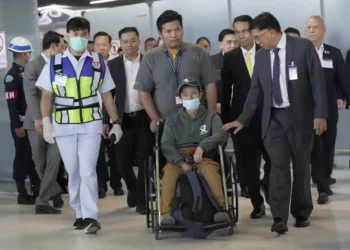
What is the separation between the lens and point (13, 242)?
23.7 ft

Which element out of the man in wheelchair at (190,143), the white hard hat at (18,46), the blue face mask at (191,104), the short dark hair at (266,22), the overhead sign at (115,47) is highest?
the short dark hair at (266,22)

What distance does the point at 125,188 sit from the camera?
10781mm

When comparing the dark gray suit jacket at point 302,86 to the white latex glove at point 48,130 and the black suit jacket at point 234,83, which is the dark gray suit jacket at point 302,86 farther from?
the white latex glove at point 48,130

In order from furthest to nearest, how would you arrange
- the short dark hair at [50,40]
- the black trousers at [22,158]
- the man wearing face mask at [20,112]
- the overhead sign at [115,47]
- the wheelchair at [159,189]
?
the overhead sign at [115,47] → the black trousers at [22,158] → the man wearing face mask at [20,112] → the short dark hair at [50,40] → the wheelchair at [159,189]

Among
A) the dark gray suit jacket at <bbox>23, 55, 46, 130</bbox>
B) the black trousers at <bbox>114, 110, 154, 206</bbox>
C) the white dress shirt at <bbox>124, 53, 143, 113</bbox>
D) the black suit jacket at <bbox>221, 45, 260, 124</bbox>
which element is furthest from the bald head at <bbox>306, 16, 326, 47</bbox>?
the dark gray suit jacket at <bbox>23, 55, 46, 130</bbox>

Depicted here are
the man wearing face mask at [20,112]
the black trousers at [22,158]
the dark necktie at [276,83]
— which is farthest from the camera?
the black trousers at [22,158]

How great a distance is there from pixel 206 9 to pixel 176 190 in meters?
6.98

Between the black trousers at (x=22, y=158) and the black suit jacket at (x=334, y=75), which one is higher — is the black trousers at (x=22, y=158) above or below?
below

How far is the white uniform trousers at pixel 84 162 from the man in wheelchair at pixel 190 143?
65 centimetres

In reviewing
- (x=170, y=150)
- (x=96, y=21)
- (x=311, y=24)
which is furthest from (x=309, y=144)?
(x=96, y=21)

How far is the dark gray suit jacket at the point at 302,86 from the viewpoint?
22.5 ft

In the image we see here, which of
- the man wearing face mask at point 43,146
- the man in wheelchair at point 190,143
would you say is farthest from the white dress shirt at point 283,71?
the man wearing face mask at point 43,146

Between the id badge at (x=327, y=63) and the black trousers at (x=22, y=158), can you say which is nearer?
the id badge at (x=327, y=63)

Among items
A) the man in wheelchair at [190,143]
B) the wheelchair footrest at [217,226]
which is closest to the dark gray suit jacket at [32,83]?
the man in wheelchair at [190,143]
